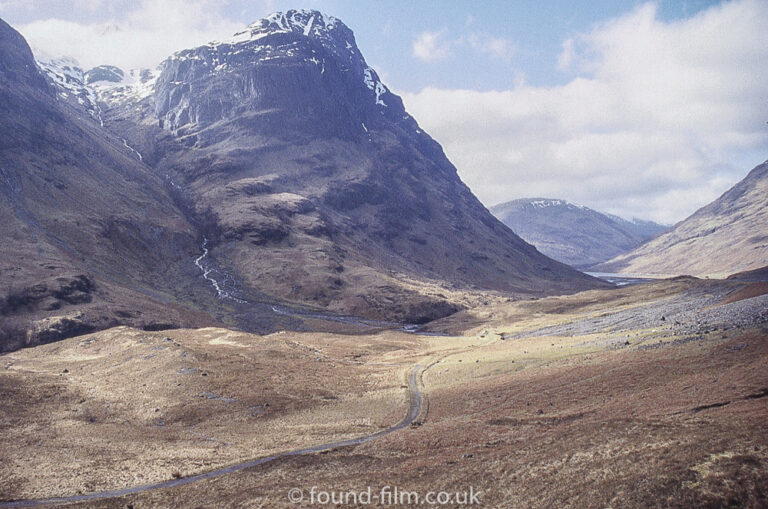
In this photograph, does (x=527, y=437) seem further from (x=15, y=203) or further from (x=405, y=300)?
(x=15, y=203)

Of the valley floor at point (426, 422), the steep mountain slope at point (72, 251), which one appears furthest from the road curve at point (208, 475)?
the steep mountain slope at point (72, 251)

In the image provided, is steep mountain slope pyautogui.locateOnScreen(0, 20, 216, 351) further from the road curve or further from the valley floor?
the road curve

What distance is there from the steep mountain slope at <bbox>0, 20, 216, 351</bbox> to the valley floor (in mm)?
39771

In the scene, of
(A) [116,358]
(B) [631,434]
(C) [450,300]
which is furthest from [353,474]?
(C) [450,300]

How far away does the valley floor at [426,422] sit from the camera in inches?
835

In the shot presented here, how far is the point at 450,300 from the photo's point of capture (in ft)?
566

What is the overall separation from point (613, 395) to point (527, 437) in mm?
10684

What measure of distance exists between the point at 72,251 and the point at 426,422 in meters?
147

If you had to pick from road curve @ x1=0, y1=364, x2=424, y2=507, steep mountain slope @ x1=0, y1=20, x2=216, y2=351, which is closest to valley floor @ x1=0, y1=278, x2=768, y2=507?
road curve @ x1=0, y1=364, x2=424, y2=507

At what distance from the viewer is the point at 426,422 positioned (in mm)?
39750

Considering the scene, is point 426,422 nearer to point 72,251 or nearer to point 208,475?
point 208,475

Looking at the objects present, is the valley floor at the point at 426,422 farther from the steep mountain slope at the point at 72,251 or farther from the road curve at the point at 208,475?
the steep mountain slope at the point at 72,251

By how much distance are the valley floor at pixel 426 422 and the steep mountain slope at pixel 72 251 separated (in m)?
39.8

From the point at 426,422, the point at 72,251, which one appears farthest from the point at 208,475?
the point at 72,251
